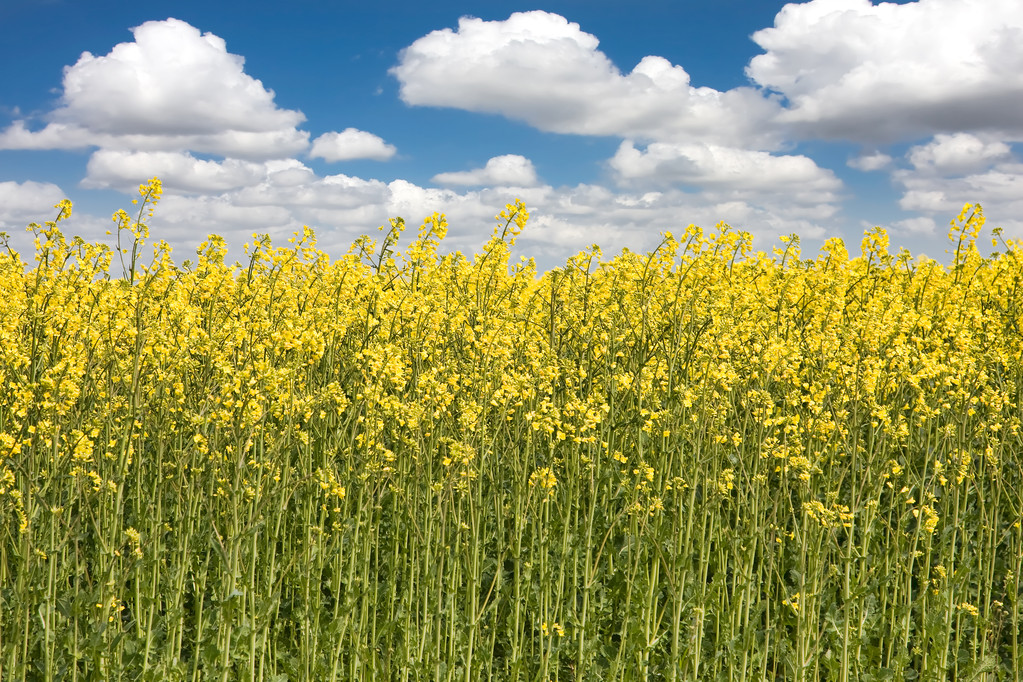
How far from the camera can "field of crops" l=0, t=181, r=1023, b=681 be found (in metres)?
4.58

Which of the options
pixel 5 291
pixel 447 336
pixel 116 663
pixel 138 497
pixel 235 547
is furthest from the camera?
pixel 5 291

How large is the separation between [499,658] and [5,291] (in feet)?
29.0

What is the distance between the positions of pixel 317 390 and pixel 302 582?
143 cm

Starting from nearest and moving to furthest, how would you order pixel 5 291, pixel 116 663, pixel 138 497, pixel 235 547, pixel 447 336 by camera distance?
pixel 235 547, pixel 116 663, pixel 138 497, pixel 447 336, pixel 5 291

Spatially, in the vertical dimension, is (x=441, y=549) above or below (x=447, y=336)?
below

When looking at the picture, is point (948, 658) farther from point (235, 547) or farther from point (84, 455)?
point (84, 455)

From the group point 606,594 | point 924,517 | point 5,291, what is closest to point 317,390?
point 606,594

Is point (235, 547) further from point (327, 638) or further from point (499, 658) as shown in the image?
point (499, 658)

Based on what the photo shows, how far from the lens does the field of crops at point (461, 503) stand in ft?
15.0

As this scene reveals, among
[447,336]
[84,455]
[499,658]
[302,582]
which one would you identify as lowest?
[499,658]

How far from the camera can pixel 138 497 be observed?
17.7ft

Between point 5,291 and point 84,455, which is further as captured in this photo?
point 5,291

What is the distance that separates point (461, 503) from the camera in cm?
480

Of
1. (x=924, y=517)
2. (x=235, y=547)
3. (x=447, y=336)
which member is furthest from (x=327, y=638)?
(x=924, y=517)
